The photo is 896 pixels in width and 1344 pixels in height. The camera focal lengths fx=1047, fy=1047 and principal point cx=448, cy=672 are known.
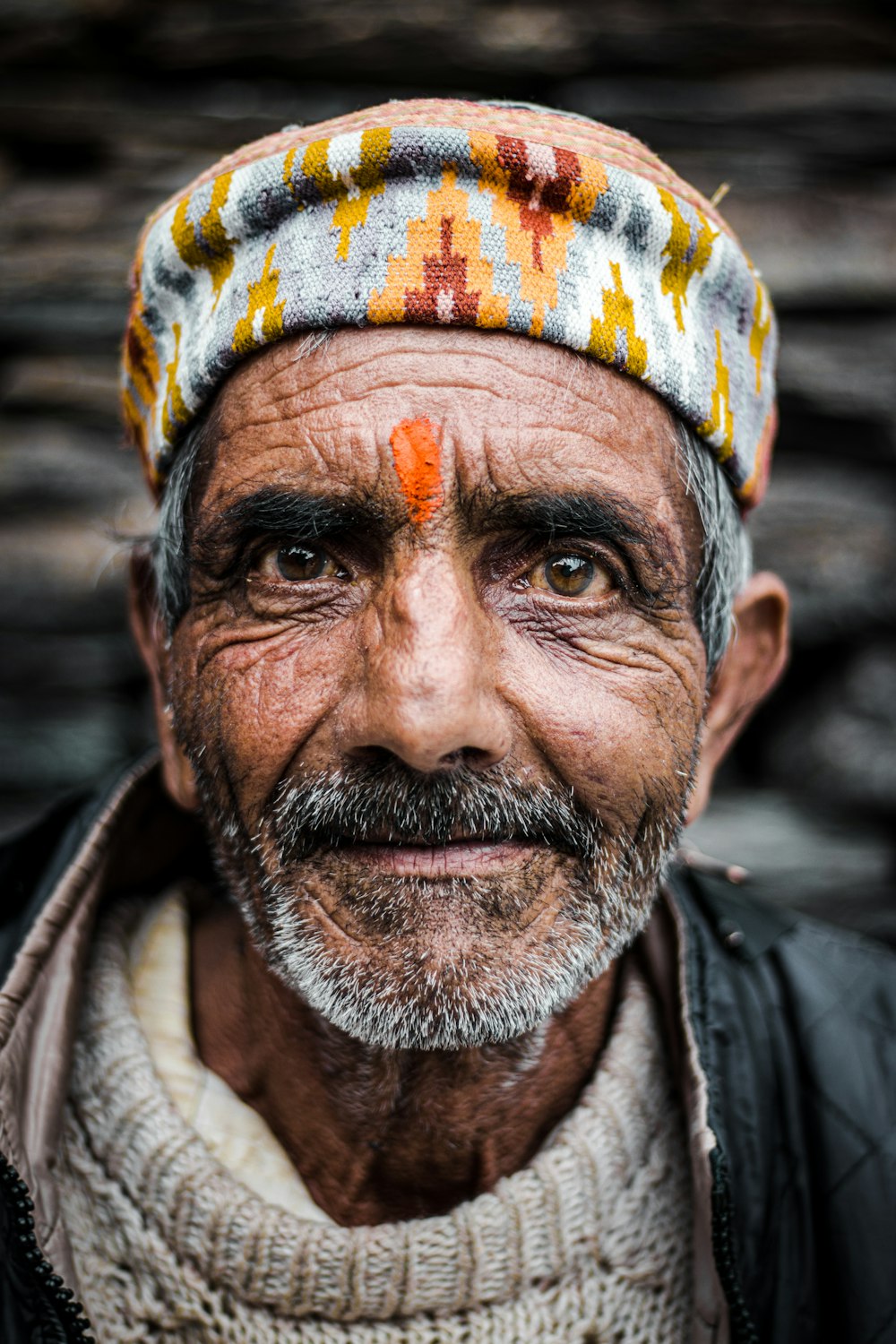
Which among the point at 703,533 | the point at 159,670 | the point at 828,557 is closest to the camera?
the point at 703,533

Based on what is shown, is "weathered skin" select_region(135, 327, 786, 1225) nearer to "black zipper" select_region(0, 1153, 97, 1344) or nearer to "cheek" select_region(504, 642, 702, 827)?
"cheek" select_region(504, 642, 702, 827)

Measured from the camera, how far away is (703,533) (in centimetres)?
194

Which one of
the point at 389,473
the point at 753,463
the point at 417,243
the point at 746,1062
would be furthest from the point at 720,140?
the point at 746,1062

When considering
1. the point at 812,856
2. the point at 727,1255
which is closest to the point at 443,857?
the point at 727,1255

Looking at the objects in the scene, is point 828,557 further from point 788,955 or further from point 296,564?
point 296,564

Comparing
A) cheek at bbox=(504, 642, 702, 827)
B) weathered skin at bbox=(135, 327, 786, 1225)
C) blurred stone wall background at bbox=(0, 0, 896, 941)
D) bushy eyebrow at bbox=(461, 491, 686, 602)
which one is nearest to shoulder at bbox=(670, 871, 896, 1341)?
weathered skin at bbox=(135, 327, 786, 1225)

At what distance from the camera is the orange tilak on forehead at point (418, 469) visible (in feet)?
5.37

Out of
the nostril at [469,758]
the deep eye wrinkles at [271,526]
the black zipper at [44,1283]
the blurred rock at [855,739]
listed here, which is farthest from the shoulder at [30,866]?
the blurred rock at [855,739]

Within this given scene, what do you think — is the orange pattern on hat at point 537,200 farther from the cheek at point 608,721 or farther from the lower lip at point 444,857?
the lower lip at point 444,857

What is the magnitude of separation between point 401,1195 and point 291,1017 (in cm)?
39

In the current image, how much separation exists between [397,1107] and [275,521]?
110 cm

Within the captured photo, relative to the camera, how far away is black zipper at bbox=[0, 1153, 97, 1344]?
1.60 metres

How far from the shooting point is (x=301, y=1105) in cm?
200

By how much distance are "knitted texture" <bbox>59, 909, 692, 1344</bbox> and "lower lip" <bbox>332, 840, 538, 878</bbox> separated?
0.62 meters
